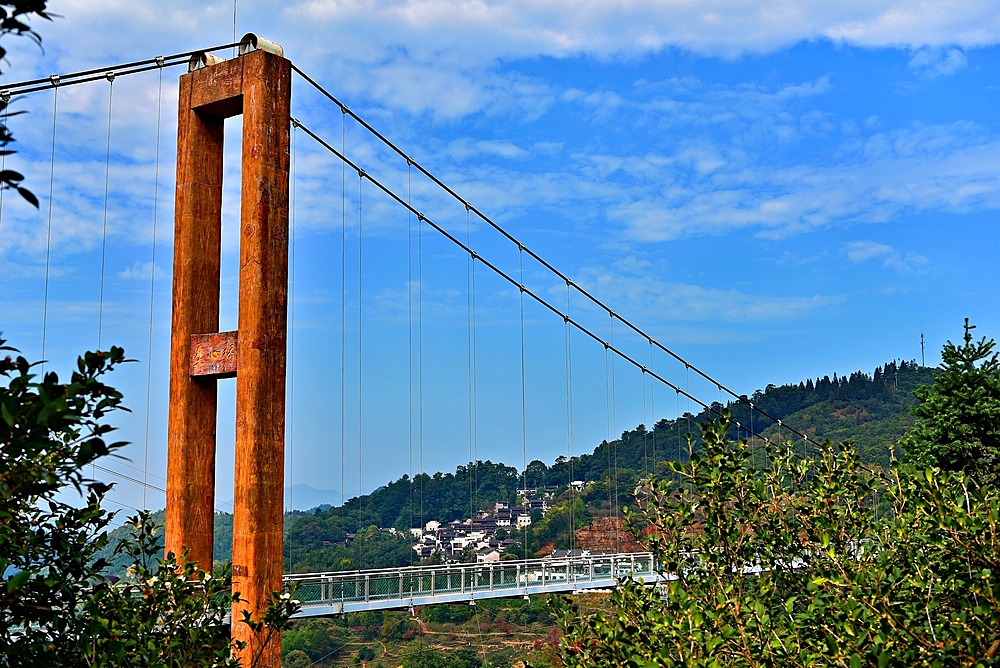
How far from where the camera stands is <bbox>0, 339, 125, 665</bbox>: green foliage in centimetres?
223

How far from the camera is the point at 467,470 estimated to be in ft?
191

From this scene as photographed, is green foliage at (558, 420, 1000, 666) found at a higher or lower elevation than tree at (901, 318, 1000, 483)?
lower

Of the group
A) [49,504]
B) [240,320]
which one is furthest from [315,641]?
Answer: [49,504]

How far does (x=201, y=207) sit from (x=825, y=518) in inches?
263

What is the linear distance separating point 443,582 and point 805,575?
1128 cm

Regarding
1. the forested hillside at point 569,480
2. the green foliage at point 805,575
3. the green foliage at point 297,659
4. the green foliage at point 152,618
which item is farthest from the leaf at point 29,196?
the green foliage at point 297,659

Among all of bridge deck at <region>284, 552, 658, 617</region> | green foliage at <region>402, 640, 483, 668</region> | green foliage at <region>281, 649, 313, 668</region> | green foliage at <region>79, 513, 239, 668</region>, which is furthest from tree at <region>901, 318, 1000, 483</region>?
green foliage at <region>281, 649, 313, 668</region>

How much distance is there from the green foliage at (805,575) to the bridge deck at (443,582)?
378 cm

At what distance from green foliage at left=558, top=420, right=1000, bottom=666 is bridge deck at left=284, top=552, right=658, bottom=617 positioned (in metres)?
3.78

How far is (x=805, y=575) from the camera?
4.09 meters

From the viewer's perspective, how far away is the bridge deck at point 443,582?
37.8 ft

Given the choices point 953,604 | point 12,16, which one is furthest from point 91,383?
point 953,604

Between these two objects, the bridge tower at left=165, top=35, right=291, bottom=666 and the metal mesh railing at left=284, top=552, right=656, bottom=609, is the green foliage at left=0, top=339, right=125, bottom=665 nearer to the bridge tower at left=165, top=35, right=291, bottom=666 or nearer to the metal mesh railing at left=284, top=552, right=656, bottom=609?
the bridge tower at left=165, top=35, right=291, bottom=666

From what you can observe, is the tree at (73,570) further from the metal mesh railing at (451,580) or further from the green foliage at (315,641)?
the green foliage at (315,641)
